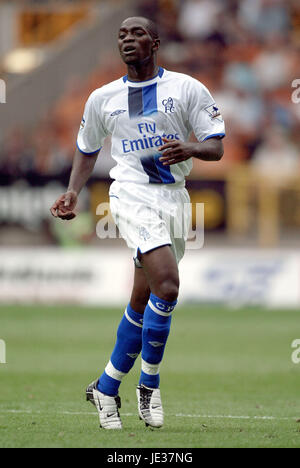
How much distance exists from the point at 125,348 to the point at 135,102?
155 centimetres

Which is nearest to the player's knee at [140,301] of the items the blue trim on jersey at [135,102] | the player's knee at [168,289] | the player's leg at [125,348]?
the player's leg at [125,348]

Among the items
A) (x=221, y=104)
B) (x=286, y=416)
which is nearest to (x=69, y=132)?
(x=221, y=104)

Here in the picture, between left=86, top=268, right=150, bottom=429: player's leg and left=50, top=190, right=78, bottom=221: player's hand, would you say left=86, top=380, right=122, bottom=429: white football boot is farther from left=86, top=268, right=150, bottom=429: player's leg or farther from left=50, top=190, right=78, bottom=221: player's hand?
left=50, top=190, right=78, bottom=221: player's hand

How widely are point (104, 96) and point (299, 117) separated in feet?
52.8

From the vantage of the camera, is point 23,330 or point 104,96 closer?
point 104,96

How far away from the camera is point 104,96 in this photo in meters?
6.15

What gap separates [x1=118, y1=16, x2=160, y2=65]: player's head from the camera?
593cm

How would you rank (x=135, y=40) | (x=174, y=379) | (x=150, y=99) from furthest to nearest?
(x=174, y=379), (x=150, y=99), (x=135, y=40)

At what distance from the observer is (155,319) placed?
19.1 ft

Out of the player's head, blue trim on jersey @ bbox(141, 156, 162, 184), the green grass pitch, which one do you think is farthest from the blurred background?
the player's head

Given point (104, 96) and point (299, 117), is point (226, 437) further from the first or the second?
point (299, 117)

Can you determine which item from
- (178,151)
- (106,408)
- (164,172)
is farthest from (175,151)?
(106,408)

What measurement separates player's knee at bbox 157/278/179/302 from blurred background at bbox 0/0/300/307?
1158 centimetres

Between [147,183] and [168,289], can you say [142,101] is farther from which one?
[168,289]
